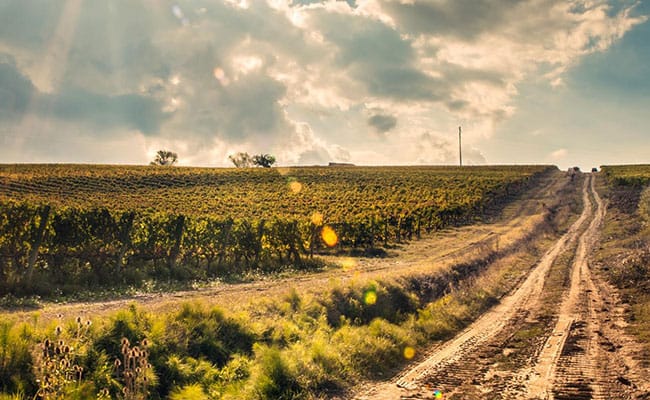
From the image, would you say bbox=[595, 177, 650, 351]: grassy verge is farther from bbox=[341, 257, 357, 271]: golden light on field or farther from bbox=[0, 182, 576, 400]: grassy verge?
bbox=[341, 257, 357, 271]: golden light on field

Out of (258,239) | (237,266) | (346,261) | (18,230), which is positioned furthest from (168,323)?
(346,261)

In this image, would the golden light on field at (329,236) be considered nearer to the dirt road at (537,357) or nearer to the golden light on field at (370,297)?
the dirt road at (537,357)

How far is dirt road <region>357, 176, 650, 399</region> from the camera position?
355 inches

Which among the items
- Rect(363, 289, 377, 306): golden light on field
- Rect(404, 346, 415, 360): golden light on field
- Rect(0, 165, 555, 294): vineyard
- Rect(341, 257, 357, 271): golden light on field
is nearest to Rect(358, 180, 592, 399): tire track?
Rect(404, 346, 415, 360): golden light on field

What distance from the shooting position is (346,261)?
1120 inches

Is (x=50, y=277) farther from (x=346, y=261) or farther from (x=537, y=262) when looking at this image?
(x=537, y=262)

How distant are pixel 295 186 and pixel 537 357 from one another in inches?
2574

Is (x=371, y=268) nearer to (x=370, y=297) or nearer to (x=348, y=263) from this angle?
(x=348, y=263)

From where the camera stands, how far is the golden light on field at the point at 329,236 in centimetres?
3231

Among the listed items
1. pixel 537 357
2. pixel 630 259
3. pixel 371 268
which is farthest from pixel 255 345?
pixel 630 259

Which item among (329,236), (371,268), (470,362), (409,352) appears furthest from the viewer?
(329,236)

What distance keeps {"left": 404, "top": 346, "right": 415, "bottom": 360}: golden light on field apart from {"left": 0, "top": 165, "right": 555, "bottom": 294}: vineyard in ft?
37.9

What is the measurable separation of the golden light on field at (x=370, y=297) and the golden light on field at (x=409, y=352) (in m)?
2.77

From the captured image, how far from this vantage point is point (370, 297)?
594 inches
